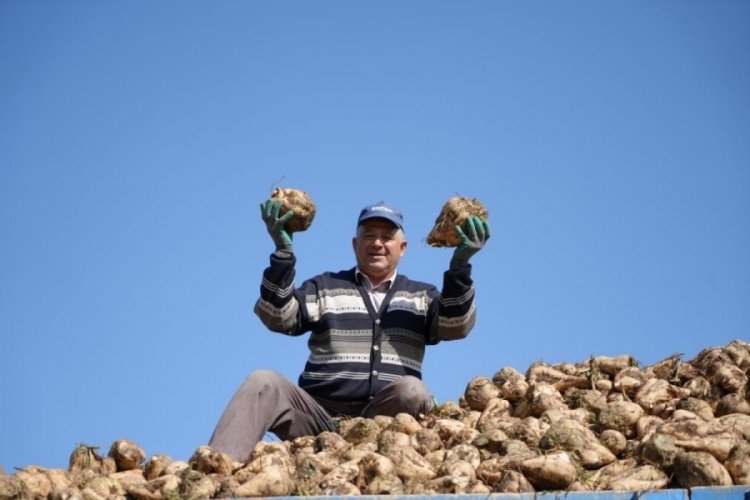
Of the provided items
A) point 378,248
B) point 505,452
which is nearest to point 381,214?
point 378,248

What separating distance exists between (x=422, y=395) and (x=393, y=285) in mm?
1235

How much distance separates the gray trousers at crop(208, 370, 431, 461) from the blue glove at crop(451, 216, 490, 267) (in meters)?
0.99

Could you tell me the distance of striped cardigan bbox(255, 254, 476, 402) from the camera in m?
7.79

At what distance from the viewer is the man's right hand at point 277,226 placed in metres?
7.95

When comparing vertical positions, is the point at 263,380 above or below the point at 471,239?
below

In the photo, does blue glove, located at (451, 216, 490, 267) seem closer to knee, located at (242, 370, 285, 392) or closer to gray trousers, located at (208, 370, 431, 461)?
gray trousers, located at (208, 370, 431, 461)

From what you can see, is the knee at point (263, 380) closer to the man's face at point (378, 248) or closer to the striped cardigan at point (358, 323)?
the striped cardigan at point (358, 323)

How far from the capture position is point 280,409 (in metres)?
7.23

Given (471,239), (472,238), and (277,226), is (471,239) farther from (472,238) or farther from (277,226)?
(277,226)

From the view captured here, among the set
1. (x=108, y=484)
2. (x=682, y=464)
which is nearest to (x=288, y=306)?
(x=108, y=484)

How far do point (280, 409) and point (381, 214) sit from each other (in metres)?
1.75

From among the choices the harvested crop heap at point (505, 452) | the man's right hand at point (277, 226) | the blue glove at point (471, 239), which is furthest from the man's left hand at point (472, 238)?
the man's right hand at point (277, 226)

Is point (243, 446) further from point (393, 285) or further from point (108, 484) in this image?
point (393, 285)

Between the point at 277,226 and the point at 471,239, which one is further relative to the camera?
the point at 277,226
